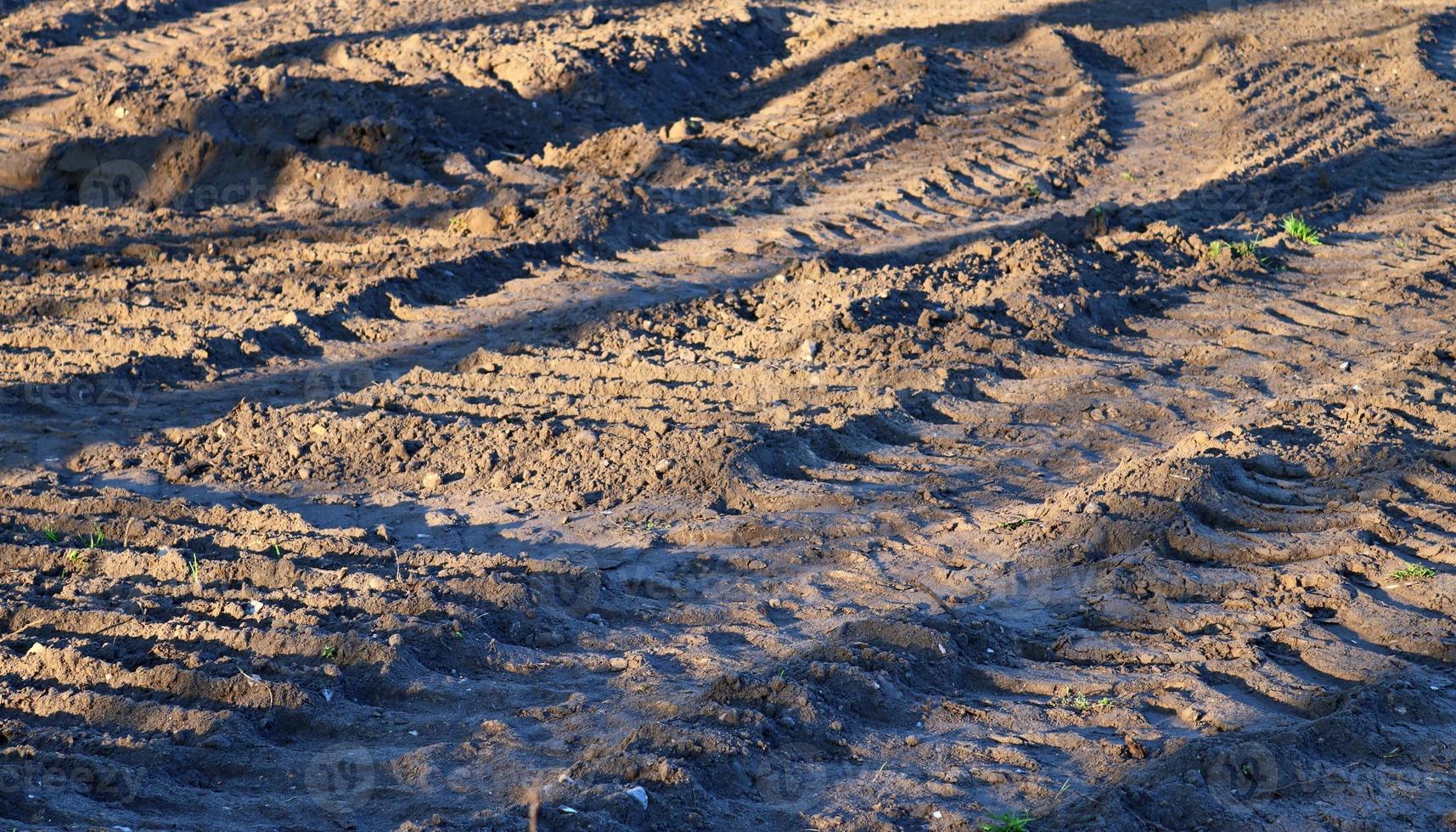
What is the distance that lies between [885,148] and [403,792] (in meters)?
8.71

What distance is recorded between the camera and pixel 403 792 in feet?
12.4

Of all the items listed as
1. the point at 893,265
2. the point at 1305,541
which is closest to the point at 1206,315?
the point at 893,265

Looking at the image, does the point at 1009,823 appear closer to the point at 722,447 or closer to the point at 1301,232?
the point at 722,447

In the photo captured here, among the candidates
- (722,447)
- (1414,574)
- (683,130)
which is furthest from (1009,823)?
(683,130)

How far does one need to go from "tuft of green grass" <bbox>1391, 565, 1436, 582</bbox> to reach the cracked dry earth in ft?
0.19

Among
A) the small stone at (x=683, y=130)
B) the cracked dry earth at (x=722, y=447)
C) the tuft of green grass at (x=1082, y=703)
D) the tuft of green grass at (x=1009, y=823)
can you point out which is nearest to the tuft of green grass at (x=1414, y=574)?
the cracked dry earth at (x=722, y=447)

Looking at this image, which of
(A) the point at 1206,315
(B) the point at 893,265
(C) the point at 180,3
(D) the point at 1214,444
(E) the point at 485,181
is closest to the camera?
(D) the point at 1214,444

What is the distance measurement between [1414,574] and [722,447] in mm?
2874

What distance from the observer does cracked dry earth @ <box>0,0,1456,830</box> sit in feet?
13.0

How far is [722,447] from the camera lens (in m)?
6.16

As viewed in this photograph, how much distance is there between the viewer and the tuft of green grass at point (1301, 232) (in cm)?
956

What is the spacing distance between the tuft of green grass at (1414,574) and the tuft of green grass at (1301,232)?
4.92m

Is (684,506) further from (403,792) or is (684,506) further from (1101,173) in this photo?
(1101,173)

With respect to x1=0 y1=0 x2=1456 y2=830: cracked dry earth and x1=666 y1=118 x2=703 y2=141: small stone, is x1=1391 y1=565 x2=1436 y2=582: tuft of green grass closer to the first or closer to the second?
x1=0 y1=0 x2=1456 y2=830: cracked dry earth
